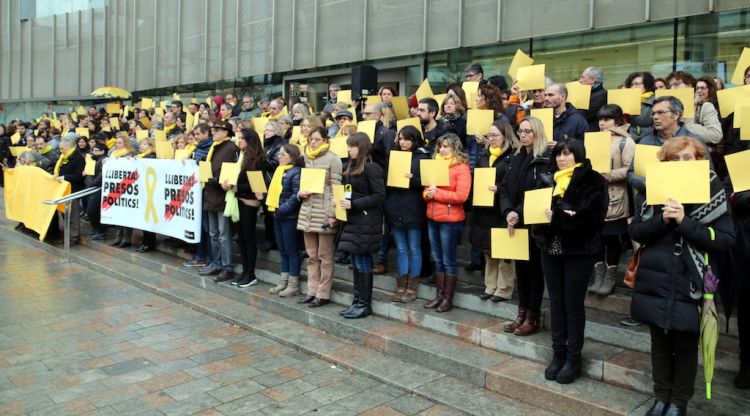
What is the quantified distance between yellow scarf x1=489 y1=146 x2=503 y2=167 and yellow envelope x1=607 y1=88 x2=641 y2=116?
1.41 metres

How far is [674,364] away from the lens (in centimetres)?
406

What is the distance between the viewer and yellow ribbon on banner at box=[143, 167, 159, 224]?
9898mm

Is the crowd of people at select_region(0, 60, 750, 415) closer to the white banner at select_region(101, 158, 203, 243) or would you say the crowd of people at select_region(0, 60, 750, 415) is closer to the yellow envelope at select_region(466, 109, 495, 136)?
the yellow envelope at select_region(466, 109, 495, 136)

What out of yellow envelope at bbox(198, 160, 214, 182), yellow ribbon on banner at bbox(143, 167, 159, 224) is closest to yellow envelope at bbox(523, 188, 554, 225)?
yellow envelope at bbox(198, 160, 214, 182)

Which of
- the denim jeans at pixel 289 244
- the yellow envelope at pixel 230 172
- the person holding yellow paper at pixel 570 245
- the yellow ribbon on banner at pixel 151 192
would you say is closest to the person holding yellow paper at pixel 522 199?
the person holding yellow paper at pixel 570 245

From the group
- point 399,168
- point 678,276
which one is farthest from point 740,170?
point 399,168

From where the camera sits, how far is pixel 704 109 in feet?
19.3

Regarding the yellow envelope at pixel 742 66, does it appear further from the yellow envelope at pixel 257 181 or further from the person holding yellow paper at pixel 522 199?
the yellow envelope at pixel 257 181

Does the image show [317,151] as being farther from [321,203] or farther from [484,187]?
[484,187]

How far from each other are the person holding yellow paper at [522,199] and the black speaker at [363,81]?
4742 millimetres

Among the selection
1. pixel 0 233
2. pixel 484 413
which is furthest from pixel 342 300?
pixel 0 233

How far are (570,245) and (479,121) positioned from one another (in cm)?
245

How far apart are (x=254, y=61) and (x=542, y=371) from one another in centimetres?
1404

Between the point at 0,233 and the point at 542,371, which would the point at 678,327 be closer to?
the point at 542,371
